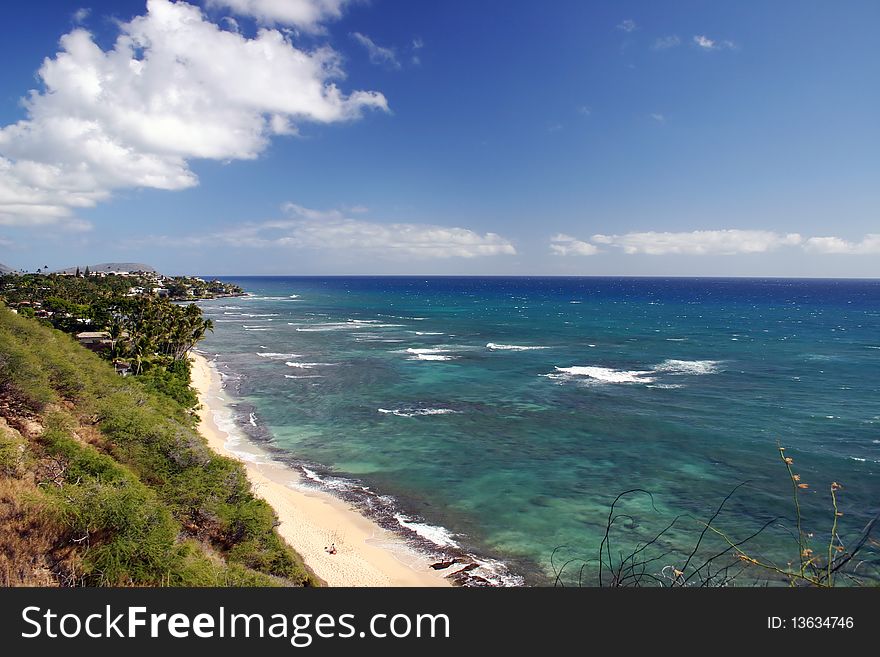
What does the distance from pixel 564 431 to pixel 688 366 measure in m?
32.0

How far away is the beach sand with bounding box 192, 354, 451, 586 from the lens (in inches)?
834

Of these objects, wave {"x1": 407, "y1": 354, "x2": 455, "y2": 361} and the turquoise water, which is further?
wave {"x1": 407, "y1": 354, "x2": 455, "y2": 361}

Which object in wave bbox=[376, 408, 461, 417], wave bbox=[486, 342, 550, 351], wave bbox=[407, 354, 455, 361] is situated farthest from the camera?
wave bbox=[486, 342, 550, 351]

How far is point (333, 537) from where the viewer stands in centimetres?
2403

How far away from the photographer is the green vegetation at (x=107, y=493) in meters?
13.3

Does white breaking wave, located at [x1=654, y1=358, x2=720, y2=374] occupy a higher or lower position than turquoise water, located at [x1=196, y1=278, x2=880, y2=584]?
higher

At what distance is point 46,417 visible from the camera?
20.6 meters

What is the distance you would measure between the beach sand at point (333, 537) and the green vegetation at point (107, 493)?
243 cm

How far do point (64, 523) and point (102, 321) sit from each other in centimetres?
5613

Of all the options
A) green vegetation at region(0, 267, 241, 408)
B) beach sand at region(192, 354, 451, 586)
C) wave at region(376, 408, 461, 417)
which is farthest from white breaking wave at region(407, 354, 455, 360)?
beach sand at region(192, 354, 451, 586)

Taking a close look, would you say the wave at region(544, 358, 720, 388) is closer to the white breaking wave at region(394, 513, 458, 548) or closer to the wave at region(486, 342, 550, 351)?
the wave at region(486, 342, 550, 351)

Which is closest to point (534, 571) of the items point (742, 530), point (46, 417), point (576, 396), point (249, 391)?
point (742, 530)

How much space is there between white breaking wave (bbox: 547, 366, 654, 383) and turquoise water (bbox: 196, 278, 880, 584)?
24cm
